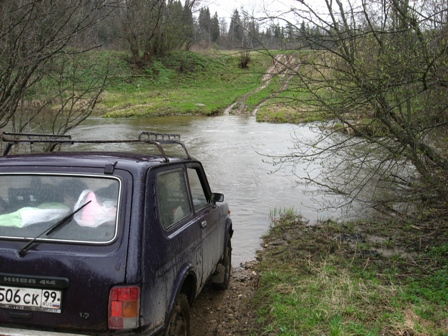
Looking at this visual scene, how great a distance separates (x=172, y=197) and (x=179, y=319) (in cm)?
93


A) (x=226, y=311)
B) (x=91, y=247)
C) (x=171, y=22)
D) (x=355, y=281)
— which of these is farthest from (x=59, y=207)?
(x=171, y=22)

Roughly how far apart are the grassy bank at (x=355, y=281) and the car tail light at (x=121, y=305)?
1727 millimetres

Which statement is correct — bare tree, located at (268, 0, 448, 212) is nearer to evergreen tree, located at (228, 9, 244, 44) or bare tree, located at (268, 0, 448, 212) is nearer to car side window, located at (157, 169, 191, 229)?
evergreen tree, located at (228, 9, 244, 44)

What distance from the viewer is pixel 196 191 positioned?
4.36 metres

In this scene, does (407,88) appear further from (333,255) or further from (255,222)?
(255,222)

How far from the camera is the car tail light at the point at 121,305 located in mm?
2574

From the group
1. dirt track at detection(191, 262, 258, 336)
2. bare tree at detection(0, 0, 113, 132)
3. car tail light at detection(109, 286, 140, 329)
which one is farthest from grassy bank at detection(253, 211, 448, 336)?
bare tree at detection(0, 0, 113, 132)

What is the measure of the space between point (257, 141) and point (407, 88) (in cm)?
1454

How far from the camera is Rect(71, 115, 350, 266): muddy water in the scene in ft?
31.1

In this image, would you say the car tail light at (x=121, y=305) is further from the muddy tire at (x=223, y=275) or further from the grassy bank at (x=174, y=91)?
the grassy bank at (x=174, y=91)

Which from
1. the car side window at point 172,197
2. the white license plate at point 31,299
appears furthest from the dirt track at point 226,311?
the white license plate at point 31,299

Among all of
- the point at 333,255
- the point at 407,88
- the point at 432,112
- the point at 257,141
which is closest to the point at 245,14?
the point at 407,88

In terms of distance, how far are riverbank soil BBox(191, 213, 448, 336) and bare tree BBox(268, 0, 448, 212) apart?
0.85 m

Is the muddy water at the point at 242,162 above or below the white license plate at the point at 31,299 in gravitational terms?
below
